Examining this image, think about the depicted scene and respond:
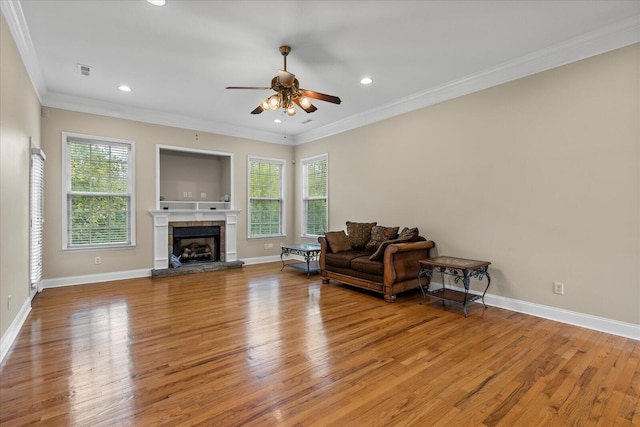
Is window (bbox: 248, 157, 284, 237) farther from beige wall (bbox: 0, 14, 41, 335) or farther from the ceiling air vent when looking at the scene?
beige wall (bbox: 0, 14, 41, 335)

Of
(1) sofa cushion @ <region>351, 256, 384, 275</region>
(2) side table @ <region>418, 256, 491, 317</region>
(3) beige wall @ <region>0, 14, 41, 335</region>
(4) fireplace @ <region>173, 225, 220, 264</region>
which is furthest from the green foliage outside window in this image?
(2) side table @ <region>418, 256, 491, 317</region>

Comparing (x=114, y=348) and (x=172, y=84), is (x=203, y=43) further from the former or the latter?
(x=114, y=348)

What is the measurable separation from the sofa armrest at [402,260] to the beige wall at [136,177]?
391 centimetres

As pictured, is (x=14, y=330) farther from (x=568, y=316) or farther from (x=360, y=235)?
(x=568, y=316)

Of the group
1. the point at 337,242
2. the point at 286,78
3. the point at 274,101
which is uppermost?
the point at 286,78

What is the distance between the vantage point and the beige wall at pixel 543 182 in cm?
312

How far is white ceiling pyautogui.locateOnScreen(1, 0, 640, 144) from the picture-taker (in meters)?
2.88

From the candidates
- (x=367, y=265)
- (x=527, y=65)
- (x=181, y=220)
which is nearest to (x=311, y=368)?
(x=367, y=265)

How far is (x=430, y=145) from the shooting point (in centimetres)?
486

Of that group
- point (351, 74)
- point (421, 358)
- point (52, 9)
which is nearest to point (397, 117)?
point (351, 74)

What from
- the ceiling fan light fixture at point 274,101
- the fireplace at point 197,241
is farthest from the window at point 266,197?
the ceiling fan light fixture at point 274,101

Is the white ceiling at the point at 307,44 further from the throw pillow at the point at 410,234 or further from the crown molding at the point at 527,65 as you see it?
the throw pillow at the point at 410,234

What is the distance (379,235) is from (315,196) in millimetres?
2556

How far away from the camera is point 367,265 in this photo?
4.48 metres
